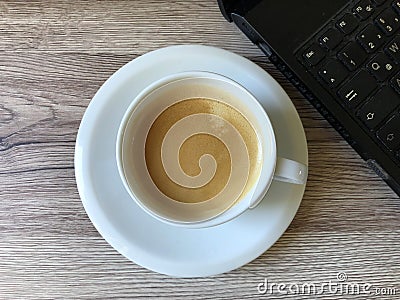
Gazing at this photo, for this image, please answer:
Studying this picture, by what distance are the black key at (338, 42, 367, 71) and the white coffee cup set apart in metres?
0.09

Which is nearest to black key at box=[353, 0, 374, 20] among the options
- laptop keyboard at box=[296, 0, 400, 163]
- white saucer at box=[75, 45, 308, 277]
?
laptop keyboard at box=[296, 0, 400, 163]

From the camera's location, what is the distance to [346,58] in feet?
1.91

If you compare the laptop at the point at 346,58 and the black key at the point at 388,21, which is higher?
the black key at the point at 388,21

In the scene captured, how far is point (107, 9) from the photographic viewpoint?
0.64m

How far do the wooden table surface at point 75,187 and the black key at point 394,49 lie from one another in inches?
3.6

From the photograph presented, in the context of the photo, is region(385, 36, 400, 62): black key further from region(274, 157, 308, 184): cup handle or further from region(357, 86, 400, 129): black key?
region(274, 157, 308, 184): cup handle

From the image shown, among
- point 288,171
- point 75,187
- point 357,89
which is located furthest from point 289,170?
point 75,187

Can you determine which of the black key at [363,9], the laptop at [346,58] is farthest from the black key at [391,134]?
the black key at [363,9]

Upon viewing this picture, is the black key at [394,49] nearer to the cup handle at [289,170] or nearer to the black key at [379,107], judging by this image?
the black key at [379,107]

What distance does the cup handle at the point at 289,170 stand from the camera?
21.6 inches

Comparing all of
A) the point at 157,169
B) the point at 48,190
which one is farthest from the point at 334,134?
the point at 48,190

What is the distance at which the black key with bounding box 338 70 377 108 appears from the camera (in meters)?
0.57

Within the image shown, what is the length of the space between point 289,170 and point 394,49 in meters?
0.15

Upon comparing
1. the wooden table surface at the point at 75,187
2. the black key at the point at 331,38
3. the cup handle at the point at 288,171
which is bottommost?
the wooden table surface at the point at 75,187
